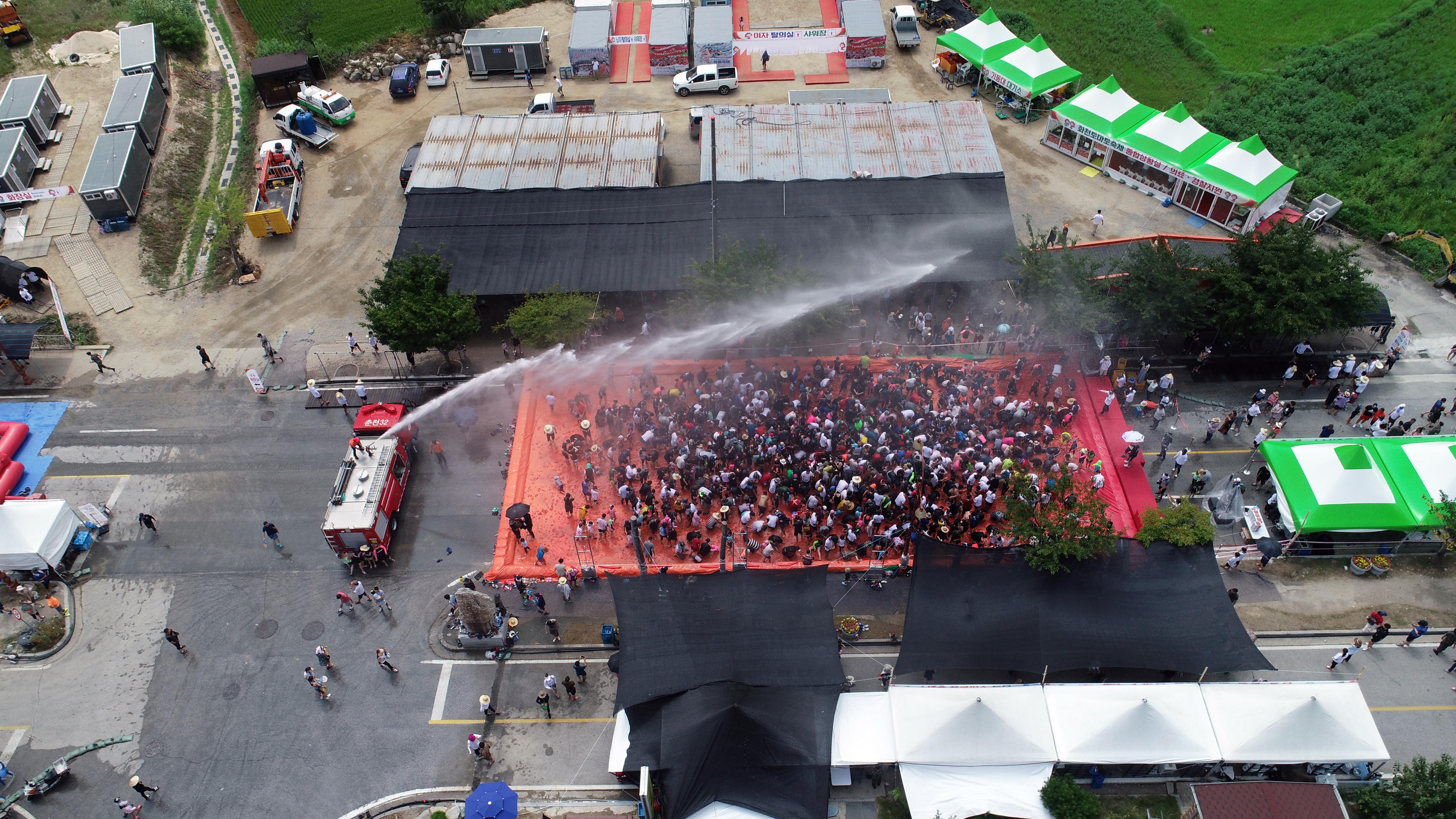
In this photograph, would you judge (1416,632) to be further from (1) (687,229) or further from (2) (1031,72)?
(2) (1031,72)

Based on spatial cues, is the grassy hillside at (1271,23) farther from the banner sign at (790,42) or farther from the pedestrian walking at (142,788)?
the pedestrian walking at (142,788)

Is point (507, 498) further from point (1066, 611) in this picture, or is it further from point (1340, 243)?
point (1340, 243)

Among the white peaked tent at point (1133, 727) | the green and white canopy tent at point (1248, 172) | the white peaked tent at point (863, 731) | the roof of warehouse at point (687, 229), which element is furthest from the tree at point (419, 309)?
the green and white canopy tent at point (1248, 172)

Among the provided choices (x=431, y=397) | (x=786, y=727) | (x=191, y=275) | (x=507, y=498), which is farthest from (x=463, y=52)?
(x=786, y=727)

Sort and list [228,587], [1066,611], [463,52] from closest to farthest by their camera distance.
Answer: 1. [1066,611]
2. [228,587]
3. [463,52]

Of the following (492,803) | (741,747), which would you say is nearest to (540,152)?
(741,747)
